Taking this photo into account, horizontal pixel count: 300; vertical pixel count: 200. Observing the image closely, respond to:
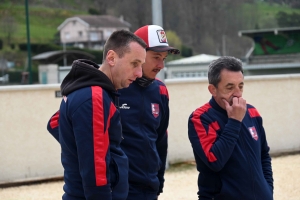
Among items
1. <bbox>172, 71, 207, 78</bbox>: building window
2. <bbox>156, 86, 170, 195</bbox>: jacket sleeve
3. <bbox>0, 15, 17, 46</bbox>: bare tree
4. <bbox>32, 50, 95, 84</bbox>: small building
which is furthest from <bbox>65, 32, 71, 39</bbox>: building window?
<bbox>156, 86, 170, 195</bbox>: jacket sleeve

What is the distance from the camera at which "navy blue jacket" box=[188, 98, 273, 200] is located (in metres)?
3.00

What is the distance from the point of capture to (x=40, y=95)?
9.20 meters

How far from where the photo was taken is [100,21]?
3572cm

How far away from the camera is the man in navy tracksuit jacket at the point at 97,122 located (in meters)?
2.44

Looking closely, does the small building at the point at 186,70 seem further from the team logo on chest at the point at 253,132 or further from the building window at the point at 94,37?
the team logo on chest at the point at 253,132

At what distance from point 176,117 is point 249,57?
76.4 ft

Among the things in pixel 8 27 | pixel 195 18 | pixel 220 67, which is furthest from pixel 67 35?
pixel 220 67

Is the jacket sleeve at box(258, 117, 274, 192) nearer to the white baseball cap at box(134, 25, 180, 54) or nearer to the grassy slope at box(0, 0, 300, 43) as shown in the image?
the white baseball cap at box(134, 25, 180, 54)

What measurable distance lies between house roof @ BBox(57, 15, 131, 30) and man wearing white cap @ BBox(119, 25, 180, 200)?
29.8 metres

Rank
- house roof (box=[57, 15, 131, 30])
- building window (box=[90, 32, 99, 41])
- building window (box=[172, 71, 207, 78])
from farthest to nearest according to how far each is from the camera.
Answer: building window (box=[90, 32, 99, 41])
house roof (box=[57, 15, 131, 30])
building window (box=[172, 71, 207, 78])

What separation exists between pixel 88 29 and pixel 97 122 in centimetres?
3532

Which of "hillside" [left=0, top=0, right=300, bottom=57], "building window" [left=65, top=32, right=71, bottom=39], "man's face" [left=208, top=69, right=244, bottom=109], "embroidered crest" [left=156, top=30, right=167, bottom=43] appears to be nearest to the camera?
"man's face" [left=208, top=69, right=244, bottom=109]

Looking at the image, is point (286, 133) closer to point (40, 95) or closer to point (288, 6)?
point (40, 95)

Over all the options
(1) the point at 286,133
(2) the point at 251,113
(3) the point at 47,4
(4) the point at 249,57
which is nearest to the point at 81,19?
(3) the point at 47,4
